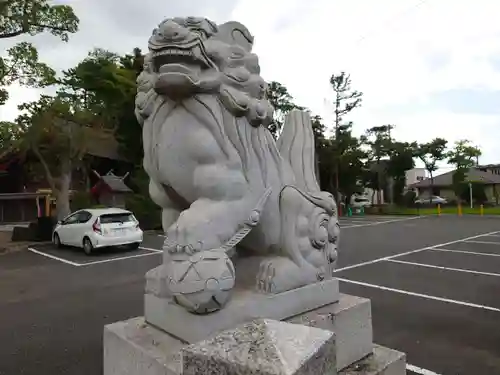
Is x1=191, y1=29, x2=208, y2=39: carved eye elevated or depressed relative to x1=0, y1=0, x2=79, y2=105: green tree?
depressed

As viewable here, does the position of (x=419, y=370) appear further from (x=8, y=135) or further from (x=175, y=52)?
(x=8, y=135)

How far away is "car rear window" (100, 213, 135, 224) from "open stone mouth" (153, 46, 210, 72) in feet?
26.0

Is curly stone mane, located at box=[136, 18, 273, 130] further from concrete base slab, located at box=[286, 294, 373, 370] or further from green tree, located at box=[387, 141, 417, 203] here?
green tree, located at box=[387, 141, 417, 203]

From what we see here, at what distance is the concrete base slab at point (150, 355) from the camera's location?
66.4 inches

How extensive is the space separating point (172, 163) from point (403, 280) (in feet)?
15.9

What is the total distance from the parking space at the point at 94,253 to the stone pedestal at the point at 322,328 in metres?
6.16

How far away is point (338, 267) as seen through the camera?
673 cm

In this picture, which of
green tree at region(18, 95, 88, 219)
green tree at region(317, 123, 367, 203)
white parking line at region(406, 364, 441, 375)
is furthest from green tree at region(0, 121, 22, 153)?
green tree at region(317, 123, 367, 203)

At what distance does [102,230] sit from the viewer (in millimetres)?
8812

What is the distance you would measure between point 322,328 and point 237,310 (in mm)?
393

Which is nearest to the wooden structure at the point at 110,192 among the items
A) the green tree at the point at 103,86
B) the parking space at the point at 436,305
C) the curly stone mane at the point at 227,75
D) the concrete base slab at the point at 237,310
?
the green tree at the point at 103,86

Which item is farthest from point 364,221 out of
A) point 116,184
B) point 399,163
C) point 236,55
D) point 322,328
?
point 236,55

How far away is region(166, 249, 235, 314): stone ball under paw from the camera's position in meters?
1.62

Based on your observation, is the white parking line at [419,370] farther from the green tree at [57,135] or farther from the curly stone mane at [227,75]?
the green tree at [57,135]
